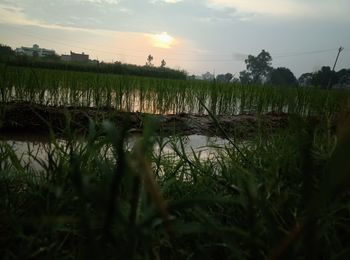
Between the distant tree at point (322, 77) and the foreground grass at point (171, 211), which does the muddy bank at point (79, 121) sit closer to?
the distant tree at point (322, 77)

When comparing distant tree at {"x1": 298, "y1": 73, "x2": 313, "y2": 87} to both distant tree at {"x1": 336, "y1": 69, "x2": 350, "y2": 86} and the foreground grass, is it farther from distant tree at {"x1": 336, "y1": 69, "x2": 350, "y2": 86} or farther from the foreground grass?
the foreground grass

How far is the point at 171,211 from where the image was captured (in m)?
1.17

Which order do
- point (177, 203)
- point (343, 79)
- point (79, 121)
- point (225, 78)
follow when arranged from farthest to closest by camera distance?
point (225, 78) → point (79, 121) → point (343, 79) → point (177, 203)

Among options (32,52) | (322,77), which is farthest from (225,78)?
(32,52)

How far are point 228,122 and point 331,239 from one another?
3.98 meters

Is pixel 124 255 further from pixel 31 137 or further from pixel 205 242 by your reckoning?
pixel 31 137

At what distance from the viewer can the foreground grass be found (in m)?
0.47

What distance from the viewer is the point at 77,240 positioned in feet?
3.77

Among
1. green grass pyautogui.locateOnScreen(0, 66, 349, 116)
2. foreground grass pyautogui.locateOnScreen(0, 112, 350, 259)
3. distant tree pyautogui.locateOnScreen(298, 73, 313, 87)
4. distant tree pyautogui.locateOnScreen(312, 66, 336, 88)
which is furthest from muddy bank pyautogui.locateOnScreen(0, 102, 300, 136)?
foreground grass pyautogui.locateOnScreen(0, 112, 350, 259)

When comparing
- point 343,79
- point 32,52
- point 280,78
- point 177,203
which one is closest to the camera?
point 177,203

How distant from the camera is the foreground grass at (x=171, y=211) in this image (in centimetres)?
47

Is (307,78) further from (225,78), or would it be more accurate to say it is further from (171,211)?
(225,78)

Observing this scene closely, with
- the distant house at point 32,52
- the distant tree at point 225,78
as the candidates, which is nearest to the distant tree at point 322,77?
the distant tree at point 225,78

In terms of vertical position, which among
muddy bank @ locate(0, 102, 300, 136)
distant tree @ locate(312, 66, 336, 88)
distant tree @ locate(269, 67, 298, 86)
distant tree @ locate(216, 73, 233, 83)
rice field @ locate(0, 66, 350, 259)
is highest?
distant tree @ locate(216, 73, 233, 83)
